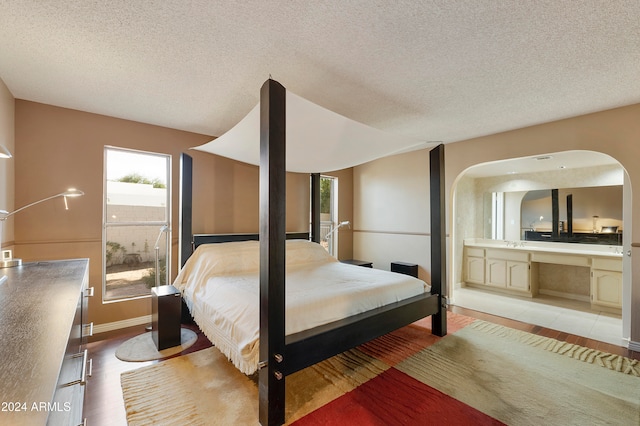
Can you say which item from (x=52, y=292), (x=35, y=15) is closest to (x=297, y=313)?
(x=52, y=292)

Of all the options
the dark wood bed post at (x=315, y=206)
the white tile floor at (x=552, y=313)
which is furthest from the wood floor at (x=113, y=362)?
the dark wood bed post at (x=315, y=206)

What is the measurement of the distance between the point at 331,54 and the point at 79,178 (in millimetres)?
3121

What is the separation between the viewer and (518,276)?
4832mm

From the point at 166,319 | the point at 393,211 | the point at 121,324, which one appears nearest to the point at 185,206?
the point at 166,319

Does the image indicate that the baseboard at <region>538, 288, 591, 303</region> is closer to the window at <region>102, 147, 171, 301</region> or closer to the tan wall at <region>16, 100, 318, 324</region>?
the tan wall at <region>16, 100, 318, 324</region>

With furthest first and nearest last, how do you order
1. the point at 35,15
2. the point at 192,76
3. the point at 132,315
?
1. the point at 132,315
2. the point at 192,76
3. the point at 35,15

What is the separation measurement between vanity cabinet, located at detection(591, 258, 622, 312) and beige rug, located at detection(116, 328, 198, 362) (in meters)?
5.47

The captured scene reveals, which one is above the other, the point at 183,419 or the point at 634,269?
the point at 634,269

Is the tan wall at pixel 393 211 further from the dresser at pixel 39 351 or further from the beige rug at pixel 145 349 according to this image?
the dresser at pixel 39 351

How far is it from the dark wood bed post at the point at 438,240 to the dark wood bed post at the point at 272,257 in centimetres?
210

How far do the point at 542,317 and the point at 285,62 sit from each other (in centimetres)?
456

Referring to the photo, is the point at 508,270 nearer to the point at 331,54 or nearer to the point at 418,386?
the point at 418,386

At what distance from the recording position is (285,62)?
7.16 feet

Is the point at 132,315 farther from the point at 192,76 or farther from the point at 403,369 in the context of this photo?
the point at 403,369
